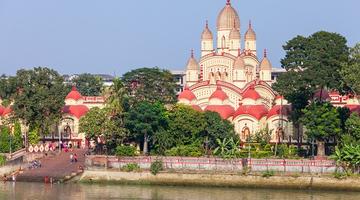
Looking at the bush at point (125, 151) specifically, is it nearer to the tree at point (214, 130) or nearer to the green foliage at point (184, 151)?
the green foliage at point (184, 151)

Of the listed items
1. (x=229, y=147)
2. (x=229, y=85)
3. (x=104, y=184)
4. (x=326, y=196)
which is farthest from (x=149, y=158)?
(x=229, y=85)

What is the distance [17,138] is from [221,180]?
664 inches

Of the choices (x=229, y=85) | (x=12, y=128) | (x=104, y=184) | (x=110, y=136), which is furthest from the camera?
(x=229, y=85)

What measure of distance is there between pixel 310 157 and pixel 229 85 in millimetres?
16362

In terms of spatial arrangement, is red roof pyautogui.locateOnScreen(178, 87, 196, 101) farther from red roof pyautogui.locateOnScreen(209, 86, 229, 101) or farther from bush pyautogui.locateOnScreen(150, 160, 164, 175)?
bush pyautogui.locateOnScreen(150, 160, 164, 175)

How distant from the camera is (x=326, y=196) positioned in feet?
170

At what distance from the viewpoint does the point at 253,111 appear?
233 ft

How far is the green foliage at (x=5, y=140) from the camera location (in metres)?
65.4

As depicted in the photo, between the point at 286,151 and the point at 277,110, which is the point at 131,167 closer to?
the point at 286,151

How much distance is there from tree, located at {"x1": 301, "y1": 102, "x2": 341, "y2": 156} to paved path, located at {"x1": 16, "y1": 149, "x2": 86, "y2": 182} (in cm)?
1332

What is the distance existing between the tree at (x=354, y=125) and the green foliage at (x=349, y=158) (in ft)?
6.41

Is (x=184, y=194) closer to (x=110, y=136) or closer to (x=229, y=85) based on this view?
(x=110, y=136)

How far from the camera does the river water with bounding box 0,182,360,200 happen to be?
50.9 metres

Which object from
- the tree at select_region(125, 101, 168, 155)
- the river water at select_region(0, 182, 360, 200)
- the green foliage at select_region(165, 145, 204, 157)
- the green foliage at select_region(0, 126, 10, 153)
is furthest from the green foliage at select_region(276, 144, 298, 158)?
→ the green foliage at select_region(0, 126, 10, 153)
